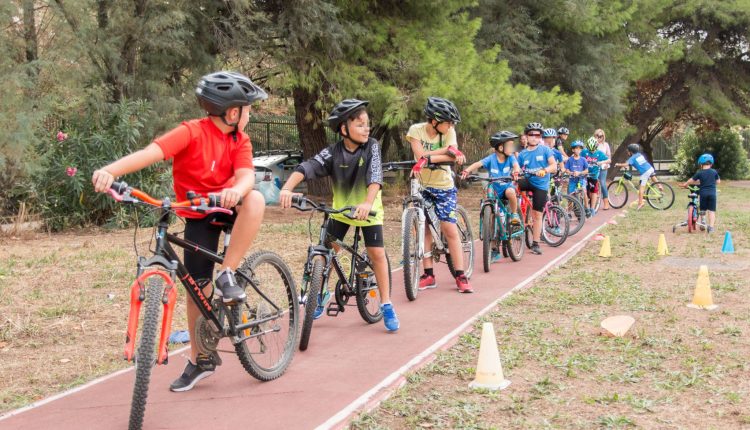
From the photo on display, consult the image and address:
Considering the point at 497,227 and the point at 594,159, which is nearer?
the point at 497,227

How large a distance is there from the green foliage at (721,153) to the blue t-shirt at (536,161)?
2789 centimetres

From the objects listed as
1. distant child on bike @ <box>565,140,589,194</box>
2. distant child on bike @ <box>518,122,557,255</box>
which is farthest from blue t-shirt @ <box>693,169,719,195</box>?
distant child on bike @ <box>518,122,557,255</box>

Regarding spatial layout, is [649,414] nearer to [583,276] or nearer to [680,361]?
[680,361]

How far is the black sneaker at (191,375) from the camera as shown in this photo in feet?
17.8

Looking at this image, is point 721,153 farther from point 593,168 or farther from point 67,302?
point 67,302

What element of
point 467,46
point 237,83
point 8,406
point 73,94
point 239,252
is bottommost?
point 8,406

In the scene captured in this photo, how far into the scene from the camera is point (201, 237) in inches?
207

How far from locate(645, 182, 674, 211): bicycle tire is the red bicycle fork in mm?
17768

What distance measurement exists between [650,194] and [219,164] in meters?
17.4

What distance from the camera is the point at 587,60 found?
23844 millimetres

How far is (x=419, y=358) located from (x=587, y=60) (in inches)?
770

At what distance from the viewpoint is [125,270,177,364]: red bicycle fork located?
171 inches

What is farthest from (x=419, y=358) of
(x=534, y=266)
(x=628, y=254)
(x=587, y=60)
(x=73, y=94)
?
(x=587, y=60)

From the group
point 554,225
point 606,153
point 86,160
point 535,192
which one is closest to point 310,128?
point 86,160
